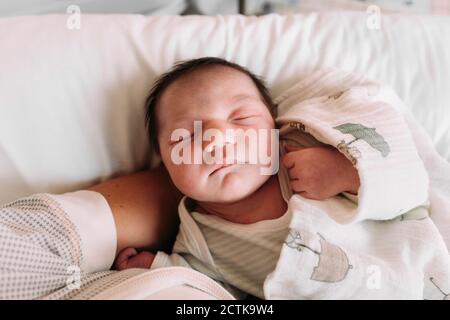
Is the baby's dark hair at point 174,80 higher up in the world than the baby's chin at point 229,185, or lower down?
higher up

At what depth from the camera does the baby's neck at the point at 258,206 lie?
0.88 m

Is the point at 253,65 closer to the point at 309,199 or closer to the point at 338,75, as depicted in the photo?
the point at 338,75

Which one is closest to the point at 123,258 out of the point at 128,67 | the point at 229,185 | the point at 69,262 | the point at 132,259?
the point at 132,259

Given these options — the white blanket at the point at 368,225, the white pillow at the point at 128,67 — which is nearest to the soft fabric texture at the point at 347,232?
the white blanket at the point at 368,225

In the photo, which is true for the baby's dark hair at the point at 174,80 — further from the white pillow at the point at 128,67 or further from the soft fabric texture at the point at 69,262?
the soft fabric texture at the point at 69,262

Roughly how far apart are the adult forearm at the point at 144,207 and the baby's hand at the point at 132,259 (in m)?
Answer: 0.01

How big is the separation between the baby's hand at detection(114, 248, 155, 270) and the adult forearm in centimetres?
1

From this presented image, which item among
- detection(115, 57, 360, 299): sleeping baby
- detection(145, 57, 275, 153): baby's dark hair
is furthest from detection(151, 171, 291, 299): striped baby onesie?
detection(145, 57, 275, 153): baby's dark hair

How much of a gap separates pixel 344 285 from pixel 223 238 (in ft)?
0.73

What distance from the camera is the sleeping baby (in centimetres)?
83

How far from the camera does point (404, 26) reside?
1.08 meters

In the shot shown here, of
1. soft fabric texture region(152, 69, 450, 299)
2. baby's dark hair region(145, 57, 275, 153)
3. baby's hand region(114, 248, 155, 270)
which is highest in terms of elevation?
baby's dark hair region(145, 57, 275, 153)

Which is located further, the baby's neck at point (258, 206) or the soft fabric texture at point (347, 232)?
the baby's neck at point (258, 206)

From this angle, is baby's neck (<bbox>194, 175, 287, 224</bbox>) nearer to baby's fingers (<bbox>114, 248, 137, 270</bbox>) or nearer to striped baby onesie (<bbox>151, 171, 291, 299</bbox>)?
striped baby onesie (<bbox>151, 171, 291, 299</bbox>)
